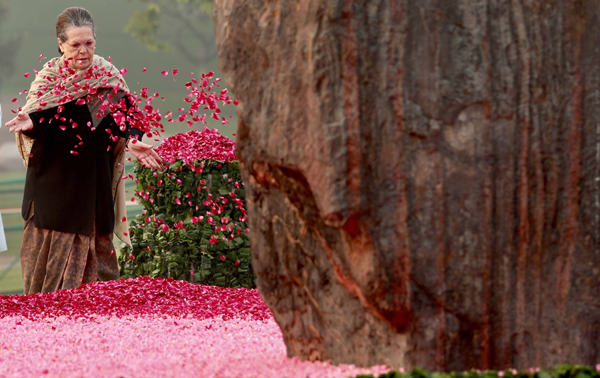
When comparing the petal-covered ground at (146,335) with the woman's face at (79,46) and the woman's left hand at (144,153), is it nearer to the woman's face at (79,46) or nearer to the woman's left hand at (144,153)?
the woman's left hand at (144,153)

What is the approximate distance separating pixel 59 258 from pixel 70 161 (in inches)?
32.3

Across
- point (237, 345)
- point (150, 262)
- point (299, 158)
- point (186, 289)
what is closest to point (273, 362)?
point (237, 345)

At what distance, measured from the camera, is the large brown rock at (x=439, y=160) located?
1.95 meters

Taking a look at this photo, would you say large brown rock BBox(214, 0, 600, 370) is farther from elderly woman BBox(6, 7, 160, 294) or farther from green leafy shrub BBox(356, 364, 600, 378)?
elderly woman BBox(6, 7, 160, 294)

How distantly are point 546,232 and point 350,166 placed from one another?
0.68m

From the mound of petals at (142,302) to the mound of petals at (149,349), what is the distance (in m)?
0.19

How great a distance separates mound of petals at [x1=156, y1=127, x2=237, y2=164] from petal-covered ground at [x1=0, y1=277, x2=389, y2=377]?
1065mm

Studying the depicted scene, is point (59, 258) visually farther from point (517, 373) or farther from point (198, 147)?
point (517, 373)

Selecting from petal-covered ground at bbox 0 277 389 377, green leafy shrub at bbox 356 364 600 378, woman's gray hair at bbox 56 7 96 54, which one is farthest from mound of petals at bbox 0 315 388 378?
woman's gray hair at bbox 56 7 96 54

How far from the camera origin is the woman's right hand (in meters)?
4.61

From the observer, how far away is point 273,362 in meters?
2.37

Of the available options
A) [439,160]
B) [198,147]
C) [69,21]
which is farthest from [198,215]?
[439,160]

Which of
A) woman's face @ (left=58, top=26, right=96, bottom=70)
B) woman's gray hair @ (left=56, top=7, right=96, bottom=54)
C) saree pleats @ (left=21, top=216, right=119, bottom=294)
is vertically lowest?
saree pleats @ (left=21, top=216, right=119, bottom=294)

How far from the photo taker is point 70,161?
5355 mm
